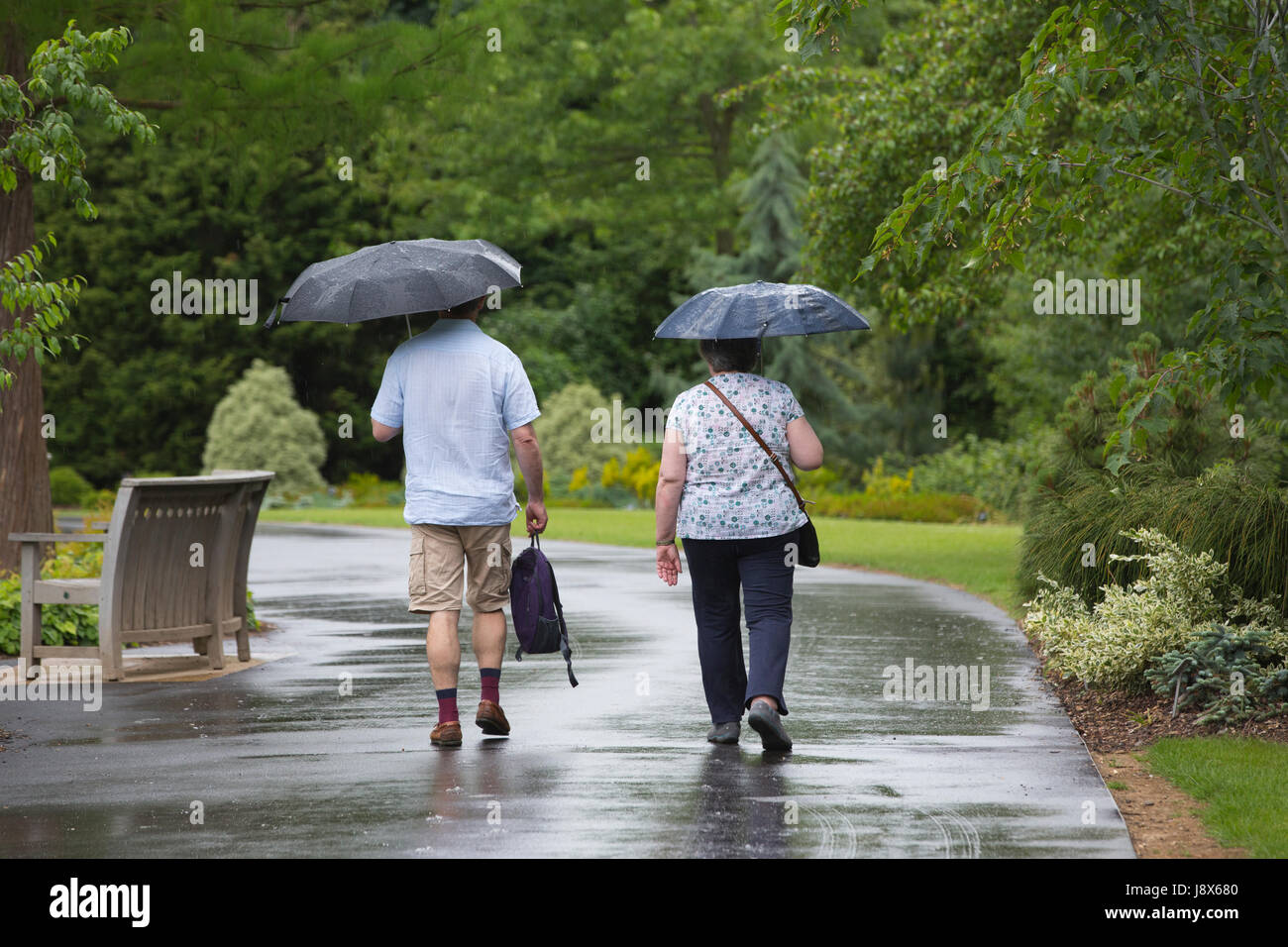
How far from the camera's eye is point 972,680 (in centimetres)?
867

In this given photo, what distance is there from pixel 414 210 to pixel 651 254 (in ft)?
20.3

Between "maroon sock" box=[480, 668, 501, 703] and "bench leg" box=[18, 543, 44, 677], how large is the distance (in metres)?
3.33

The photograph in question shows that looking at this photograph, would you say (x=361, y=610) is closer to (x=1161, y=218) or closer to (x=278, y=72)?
(x=278, y=72)

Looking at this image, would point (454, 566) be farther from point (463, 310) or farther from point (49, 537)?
point (49, 537)

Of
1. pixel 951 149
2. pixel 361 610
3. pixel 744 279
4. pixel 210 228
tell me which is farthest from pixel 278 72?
pixel 210 228

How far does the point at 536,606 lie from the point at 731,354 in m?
1.43

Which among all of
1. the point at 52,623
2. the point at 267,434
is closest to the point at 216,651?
the point at 52,623

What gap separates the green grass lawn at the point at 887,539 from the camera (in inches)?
611

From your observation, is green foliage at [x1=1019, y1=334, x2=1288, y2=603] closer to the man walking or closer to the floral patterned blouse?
the floral patterned blouse

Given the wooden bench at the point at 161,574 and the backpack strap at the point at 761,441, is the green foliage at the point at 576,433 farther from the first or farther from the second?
the backpack strap at the point at 761,441

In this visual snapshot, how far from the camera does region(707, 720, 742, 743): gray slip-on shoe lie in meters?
7.00

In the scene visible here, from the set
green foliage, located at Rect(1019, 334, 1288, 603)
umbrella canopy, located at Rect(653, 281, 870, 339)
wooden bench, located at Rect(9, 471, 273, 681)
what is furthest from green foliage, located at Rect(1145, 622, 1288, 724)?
wooden bench, located at Rect(9, 471, 273, 681)

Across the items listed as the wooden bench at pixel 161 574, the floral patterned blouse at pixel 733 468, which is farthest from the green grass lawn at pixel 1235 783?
the wooden bench at pixel 161 574

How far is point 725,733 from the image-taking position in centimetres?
701
